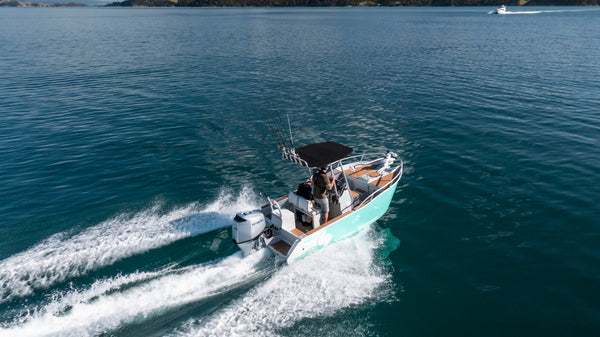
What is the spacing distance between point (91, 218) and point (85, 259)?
3108 millimetres

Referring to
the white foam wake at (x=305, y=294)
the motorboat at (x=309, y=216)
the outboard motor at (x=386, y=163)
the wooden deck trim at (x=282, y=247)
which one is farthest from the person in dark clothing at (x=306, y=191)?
the outboard motor at (x=386, y=163)

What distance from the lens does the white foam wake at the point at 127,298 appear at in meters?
8.66

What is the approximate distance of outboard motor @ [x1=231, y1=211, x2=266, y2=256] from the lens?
11082mm

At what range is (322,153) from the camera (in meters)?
12.6

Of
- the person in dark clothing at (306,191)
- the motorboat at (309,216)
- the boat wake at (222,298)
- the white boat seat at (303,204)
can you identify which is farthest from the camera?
the person in dark clothing at (306,191)

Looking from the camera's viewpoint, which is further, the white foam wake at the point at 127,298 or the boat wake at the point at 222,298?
the boat wake at the point at 222,298

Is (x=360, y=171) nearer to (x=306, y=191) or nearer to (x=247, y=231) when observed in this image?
(x=306, y=191)

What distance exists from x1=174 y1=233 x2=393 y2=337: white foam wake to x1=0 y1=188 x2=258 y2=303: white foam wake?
3774mm

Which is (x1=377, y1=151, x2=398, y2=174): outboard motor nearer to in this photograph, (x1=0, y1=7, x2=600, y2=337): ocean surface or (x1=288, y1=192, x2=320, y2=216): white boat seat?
(x1=0, y1=7, x2=600, y2=337): ocean surface

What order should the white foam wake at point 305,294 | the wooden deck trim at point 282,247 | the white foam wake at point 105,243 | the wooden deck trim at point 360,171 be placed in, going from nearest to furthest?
the white foam wake at point 305,294 → the white foam wake at point 105,243 → the wooden deck trim at point 282,247 → the wooden deck trim at point 360,171

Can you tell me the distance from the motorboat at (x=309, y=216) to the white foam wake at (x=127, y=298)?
86cm

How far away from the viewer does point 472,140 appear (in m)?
20.4

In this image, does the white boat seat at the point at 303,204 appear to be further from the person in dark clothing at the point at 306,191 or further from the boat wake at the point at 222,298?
the boat wake at the point at 222,298

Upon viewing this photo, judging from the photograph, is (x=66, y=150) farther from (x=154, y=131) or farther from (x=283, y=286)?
(x=283, y=286)
